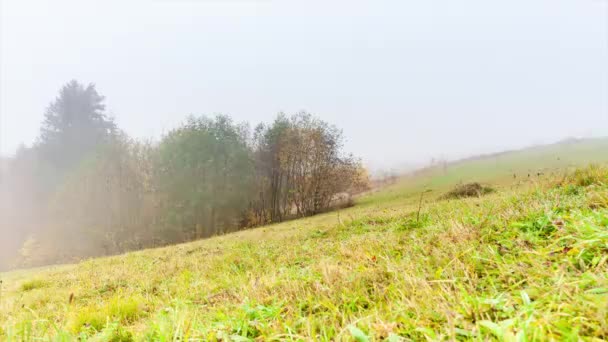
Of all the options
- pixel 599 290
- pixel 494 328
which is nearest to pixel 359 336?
pixel 494 328

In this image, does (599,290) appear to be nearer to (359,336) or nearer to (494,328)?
(494,328)

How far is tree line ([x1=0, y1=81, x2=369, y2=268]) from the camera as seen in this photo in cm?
3084

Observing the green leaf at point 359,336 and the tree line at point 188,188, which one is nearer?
the green leaf at point 359,336

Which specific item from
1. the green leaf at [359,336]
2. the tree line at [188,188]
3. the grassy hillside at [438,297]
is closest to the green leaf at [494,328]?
the grassy hillside at [438,297]

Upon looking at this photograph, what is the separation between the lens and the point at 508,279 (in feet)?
5.85

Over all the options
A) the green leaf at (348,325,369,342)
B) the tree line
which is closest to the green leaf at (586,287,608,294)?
the green leaf at (348,325,369,342)

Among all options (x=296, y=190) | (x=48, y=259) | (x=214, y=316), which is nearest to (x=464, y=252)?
(x=214, y=316)

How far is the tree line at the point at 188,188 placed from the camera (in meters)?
30.8

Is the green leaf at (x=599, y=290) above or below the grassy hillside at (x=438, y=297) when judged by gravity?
above

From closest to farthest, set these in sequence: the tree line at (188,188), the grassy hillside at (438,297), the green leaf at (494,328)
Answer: the green leaf at (494,328)
the grassy hillside at (438,297)
the tree line at (188,188)

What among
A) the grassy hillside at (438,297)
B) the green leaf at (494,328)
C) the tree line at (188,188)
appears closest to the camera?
the green leaf at (494,328)

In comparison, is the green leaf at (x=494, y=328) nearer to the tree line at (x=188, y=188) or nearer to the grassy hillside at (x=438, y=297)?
the grassy hillside at (x=438, y=297)

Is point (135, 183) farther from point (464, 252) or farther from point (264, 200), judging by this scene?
point (464, 252)

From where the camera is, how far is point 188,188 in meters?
30.8
